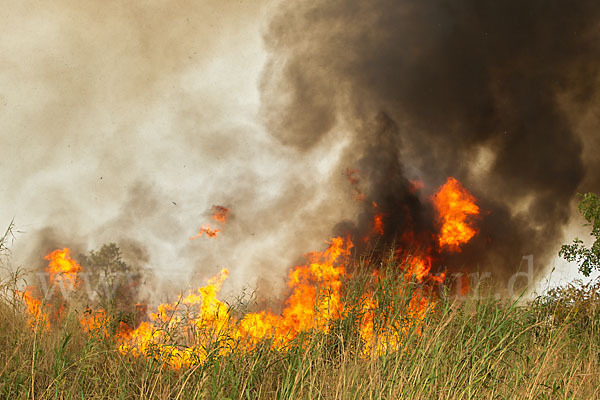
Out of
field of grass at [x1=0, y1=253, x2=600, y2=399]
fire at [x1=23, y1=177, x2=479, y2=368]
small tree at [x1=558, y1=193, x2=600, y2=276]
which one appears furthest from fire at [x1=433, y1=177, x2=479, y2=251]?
fire at [x1=23, y1=177, x2=479, y2=368]

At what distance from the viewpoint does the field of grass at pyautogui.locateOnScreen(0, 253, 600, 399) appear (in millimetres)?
3412

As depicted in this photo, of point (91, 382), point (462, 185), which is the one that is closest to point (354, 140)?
point (462, 185)

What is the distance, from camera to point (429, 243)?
1845cm

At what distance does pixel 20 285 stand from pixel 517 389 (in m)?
5.49

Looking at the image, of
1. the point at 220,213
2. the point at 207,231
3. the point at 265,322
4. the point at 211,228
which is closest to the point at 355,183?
the point at 220,213

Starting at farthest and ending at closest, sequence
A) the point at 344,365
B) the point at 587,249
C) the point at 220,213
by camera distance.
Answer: the point at 220,213 < the point at 587,249 < the point at 344,365

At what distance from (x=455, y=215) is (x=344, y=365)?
15.2 meters

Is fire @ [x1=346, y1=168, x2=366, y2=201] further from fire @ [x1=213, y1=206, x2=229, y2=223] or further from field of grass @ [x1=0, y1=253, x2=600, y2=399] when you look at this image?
field of grass @ [x1=0, y1=253, x2=600, y2=399]

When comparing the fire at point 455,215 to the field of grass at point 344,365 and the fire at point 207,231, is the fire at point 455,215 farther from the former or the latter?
the field of grass at point 344,365

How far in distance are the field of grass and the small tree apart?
6.14 meters

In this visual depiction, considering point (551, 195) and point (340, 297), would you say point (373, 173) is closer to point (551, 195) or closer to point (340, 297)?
point (551, 195)

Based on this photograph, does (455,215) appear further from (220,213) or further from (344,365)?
(344,365)

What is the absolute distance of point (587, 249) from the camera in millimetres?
11148

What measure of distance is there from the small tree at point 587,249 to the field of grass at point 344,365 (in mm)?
6136
